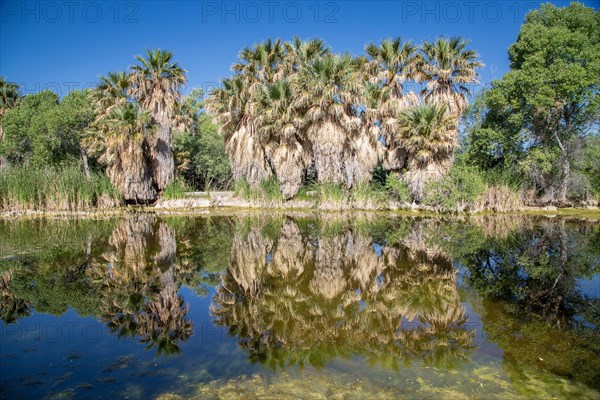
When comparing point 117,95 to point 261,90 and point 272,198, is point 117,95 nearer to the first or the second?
point 261,90

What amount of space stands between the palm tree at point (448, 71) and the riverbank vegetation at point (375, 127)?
7 centimetres

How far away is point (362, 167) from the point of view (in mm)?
25281

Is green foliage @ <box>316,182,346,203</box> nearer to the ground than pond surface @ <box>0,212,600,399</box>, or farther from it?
farther from it

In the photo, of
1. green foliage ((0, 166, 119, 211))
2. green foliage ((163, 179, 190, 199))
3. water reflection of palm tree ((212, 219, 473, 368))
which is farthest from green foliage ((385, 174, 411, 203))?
green foliage ((0, 166, 119, 211))

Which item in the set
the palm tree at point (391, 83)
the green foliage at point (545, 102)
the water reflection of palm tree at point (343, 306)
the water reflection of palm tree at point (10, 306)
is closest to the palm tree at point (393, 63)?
the palm tree at point (391, 83)

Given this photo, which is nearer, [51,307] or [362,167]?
[51,307]

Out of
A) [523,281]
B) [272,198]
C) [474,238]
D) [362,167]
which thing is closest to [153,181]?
[272,198]

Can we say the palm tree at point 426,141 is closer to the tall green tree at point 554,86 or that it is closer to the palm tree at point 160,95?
the tall green tree at point 554,86

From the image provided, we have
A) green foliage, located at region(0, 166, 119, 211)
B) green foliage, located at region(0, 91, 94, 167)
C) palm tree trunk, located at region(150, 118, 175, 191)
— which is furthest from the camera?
green foliage, located at region(0, 91, 94, 167)

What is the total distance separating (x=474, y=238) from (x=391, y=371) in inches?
399

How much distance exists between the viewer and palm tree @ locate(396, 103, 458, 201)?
2227 cm

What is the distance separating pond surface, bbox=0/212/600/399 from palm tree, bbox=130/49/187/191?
1408 centimetres

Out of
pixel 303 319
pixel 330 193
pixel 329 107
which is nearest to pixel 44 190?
pixel 330 193

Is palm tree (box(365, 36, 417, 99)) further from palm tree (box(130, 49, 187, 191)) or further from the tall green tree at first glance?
palm tree (box(130, 49, 187, 191))
